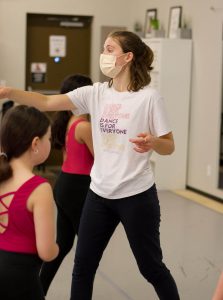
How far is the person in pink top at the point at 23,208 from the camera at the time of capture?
2.07 meters

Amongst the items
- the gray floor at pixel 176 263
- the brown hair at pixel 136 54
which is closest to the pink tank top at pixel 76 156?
the brown hair at pixel 136 54

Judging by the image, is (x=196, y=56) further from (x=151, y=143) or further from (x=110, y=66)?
(x=151, y=143)

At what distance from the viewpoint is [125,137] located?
9.26 ft

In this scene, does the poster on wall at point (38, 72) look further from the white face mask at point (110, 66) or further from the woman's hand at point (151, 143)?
the woman's hand at point (151, 143)

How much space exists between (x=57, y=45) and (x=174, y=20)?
2.29 meters

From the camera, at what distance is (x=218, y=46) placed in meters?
7.09

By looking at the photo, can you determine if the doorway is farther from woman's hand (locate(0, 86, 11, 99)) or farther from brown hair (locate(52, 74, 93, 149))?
woman's hand (locate(0, 86, 11, 99))

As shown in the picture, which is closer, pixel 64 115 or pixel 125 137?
pixel 125 137

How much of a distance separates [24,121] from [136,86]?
0.87 metres

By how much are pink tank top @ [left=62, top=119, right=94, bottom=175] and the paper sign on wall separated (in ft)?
20.7

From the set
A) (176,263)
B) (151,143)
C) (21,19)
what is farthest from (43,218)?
(21,19)

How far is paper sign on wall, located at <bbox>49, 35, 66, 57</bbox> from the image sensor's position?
31.2 feet

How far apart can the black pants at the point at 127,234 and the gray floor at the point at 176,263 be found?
89 cm

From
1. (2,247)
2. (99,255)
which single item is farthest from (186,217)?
(2,247)
